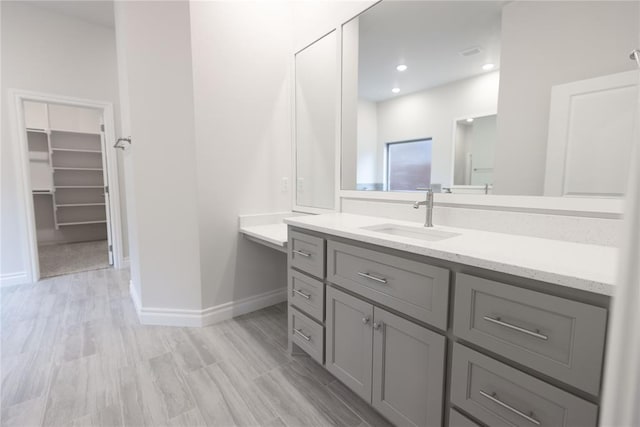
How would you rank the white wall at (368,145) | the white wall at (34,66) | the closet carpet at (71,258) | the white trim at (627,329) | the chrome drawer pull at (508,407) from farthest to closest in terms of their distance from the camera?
the closet carpet at (71,258), the white wall at (34,66), the white wall at (368,145), the chrome drawer pull at (508,407), the white trim at (627,329)

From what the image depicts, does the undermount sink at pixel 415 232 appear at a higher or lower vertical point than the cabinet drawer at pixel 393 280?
higher

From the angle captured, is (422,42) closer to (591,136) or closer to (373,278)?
(591,136)

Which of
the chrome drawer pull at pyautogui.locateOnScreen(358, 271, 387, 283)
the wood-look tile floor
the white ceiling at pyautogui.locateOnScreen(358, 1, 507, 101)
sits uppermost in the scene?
the white ceiling at pyautogui.locateOnScreen(358, 1, 507, 101)

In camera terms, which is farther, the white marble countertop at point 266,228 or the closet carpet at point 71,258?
the closet carpet at point 71,258

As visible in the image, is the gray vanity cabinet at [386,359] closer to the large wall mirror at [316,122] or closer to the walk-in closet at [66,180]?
the large wall mirror at [316,122]

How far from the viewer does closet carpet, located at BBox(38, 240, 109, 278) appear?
3.71 meters

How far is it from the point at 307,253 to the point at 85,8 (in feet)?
12.7

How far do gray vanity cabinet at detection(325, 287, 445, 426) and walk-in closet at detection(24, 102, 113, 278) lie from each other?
14.6 feet

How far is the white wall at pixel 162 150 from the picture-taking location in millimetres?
2064

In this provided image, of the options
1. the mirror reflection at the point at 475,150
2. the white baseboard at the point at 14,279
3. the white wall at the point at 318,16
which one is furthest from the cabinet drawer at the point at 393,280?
the white baseboard at the point at 14,279

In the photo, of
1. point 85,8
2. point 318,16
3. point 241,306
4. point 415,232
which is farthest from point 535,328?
point 85,8

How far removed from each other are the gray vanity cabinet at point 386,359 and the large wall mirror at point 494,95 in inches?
31.7

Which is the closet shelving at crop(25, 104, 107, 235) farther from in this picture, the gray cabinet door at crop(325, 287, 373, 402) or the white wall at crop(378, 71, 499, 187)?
the gray cabinet door at crop(325, 287, 373, 402)

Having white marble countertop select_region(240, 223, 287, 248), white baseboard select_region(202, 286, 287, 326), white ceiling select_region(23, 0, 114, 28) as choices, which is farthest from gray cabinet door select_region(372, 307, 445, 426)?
white ceiling select_region(23, 0, 114, 28)
